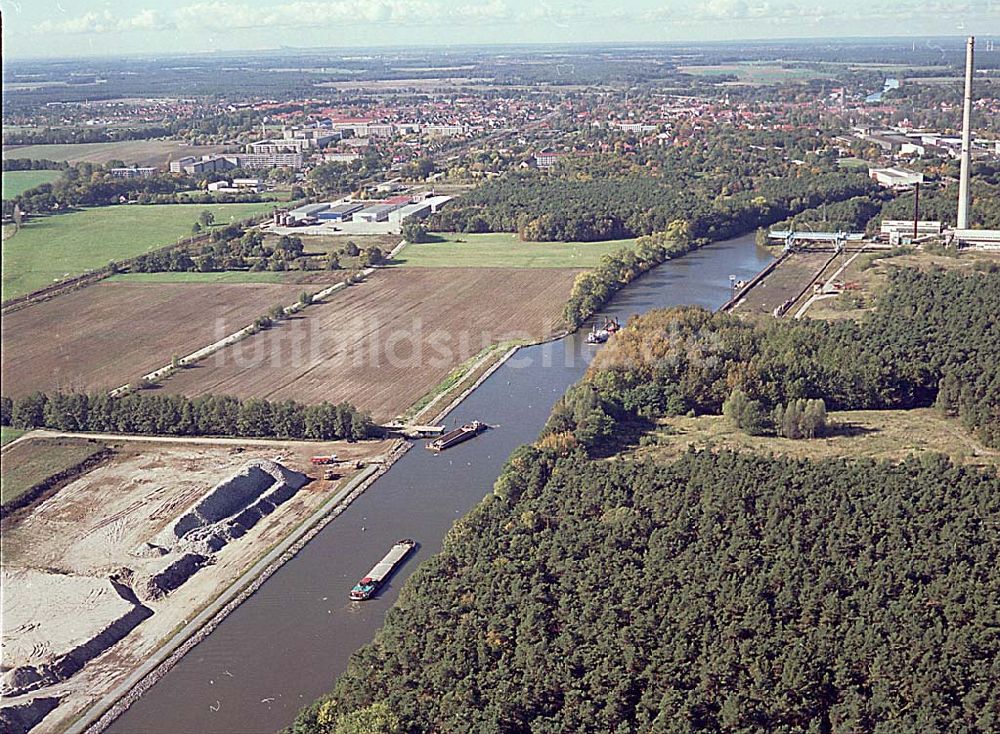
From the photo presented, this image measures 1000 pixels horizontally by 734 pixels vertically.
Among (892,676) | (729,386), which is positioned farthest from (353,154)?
(892,676)

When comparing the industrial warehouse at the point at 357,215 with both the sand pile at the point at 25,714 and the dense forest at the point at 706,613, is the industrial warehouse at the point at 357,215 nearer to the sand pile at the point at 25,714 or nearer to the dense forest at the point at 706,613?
the dense forest at the point at 706,613

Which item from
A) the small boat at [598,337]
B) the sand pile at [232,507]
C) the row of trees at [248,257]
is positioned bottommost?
the sand pile at [232,507]

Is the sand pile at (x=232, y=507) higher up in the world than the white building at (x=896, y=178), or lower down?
lower down

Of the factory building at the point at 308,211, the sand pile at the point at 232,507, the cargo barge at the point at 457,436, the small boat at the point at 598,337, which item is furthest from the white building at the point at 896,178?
the sand pile at the point at 232,507

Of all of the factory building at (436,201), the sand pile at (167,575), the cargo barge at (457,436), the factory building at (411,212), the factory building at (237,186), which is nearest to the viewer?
the sand pile at (167,575)

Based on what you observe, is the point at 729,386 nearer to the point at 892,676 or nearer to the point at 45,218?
the point at 892,676

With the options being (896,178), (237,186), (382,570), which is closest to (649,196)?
(896,178)

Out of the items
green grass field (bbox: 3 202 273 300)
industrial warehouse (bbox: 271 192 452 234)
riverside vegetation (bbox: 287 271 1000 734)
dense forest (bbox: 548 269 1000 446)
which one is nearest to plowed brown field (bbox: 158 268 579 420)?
green grass field (bbox: 3 202 273 300)

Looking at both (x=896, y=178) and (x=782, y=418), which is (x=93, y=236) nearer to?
(x=782, y=418)
